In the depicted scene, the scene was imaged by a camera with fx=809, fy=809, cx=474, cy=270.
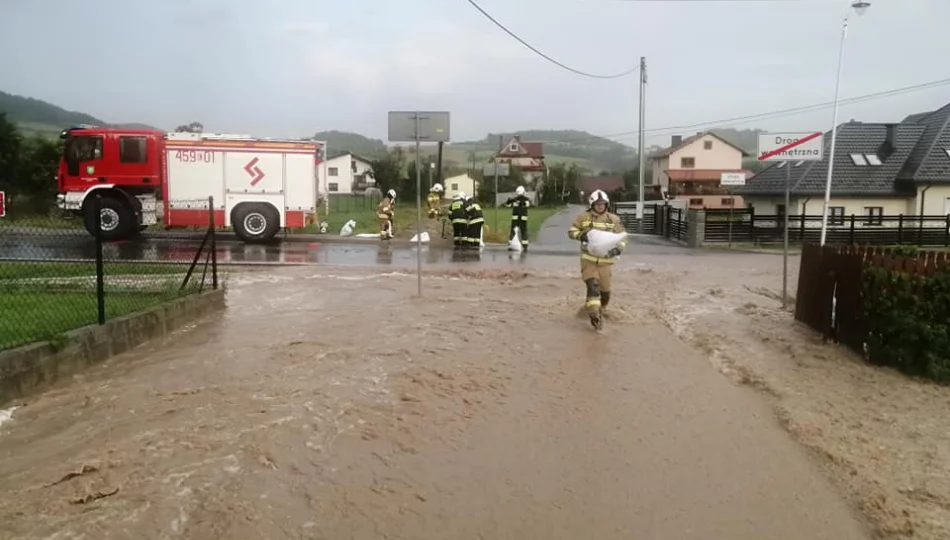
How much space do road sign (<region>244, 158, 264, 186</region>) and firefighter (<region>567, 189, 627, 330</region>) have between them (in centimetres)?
1445

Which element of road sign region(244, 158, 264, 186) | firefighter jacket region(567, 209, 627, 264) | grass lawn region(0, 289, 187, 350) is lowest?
grass lawn region(0, 289, 187, 350)

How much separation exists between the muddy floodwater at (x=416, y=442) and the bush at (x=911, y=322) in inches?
55.0

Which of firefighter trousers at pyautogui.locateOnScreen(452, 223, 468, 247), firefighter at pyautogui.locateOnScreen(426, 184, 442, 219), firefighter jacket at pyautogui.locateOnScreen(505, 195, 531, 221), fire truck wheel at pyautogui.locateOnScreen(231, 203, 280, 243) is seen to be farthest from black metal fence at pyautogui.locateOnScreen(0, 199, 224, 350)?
firefighter at pyautogui.locateOnScreen(426, 184, 442, 219)

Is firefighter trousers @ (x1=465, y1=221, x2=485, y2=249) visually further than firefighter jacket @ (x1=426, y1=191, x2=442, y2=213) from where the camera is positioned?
No

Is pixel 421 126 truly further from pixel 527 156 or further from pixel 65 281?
pixel 527 156

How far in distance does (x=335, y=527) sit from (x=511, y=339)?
5.45m

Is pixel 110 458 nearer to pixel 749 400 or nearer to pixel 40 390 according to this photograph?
pixel 40 390

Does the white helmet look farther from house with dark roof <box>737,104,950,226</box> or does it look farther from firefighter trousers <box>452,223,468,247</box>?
house with dark roof <box>737,104,950,226</box>

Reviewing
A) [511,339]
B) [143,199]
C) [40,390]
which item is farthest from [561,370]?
[143,199]

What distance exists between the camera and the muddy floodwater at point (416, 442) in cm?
445

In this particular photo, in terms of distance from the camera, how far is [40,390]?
22.0 ft

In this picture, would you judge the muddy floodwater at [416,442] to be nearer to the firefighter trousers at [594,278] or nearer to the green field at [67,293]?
the firefighter trousers at [594,278]

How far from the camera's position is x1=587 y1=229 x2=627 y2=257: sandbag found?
33.0 ft

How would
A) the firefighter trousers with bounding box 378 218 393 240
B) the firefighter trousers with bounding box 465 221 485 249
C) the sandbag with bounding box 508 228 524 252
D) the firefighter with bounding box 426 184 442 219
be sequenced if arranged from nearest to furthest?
the firefighter trousers with bounding box 465 221 485 249 → the sandbag with bounding box 508 228 524 252 → the firefighter trousers with bounding box 378 218 393 240 → the firefighter with bounding box 426 184 442 219
